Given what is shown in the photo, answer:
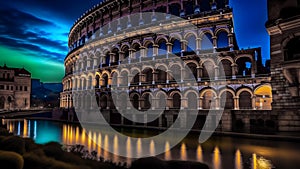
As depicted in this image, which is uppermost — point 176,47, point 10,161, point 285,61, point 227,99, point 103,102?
point 176,47

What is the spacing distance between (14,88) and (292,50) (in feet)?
219

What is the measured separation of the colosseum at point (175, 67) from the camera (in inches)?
880

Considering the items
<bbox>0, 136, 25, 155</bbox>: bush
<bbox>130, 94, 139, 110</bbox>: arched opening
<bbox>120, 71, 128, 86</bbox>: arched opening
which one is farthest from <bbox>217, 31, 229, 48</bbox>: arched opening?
<bbox>0, 136, 25, 155</bbox>: bush

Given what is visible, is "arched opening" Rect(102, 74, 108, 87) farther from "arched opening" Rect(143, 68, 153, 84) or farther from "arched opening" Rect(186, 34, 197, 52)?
"arched opening" Rect(186, 34, 197, 52)

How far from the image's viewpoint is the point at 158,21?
2870 centimetres

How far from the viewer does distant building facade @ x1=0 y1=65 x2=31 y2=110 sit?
58.5 meters

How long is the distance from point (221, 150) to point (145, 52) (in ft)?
63.6

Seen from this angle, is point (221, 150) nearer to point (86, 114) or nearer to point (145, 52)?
point (145, 52)

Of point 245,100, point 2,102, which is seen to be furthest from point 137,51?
point 2,102

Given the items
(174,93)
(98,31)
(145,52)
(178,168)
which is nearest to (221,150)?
(178,168)

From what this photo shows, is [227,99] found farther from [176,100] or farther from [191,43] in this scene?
[191,43]

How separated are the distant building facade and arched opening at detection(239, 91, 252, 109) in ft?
199

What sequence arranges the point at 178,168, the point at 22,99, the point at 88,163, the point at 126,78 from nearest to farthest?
the point at 178,168 → the point at 88,163 → the point at 126,78 → the point at 22,99

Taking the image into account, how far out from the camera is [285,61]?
16.6m
